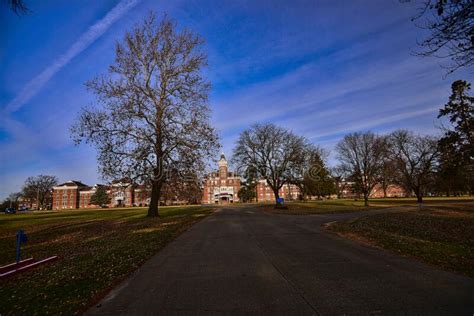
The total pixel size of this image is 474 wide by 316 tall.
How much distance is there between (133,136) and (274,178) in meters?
22.5

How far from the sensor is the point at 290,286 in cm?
525

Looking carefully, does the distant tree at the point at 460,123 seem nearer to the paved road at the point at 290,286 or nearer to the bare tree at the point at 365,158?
the bare tree at the point at 365,158

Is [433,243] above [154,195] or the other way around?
the other way around

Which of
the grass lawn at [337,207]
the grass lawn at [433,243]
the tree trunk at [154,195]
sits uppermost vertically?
the tree trunk at [154,195]

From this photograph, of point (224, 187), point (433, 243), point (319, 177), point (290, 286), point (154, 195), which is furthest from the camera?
point (224, 187)

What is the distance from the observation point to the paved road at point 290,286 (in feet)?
14.0

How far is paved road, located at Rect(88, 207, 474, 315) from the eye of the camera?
426cm

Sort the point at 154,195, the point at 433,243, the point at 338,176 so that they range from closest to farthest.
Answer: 1. the point at 433,243
2. the point at 154,195
3. the point at 338,176

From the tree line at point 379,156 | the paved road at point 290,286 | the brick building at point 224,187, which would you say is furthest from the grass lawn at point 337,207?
the brick building at point 224,187

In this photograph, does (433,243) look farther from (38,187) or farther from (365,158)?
(38,187)

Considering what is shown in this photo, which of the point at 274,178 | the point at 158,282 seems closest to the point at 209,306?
the point at 158,282

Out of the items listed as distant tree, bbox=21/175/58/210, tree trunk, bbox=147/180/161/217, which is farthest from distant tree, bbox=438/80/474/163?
distant tree, bbox=21/175/58/210

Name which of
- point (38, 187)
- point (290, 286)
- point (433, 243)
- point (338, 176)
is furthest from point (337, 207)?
point (38, 187)

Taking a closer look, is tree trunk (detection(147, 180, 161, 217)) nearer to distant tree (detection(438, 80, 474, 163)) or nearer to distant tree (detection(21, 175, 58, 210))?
distant tree (detection(438, 80, 474, 163))
